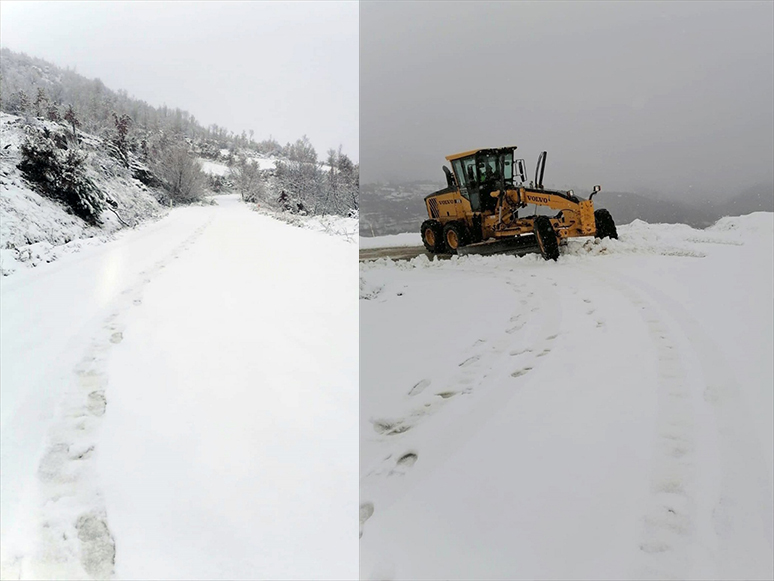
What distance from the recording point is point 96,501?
4.96ft

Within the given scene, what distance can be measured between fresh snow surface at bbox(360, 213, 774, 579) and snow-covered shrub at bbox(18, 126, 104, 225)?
8.84 metres

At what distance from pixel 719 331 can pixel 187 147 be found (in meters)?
28.0

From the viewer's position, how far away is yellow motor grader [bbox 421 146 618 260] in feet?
18.5

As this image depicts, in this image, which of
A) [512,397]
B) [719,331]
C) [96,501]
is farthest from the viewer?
[719,331]

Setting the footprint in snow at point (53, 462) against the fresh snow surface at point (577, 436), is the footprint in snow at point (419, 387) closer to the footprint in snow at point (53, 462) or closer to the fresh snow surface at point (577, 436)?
the fresh snow surface at point (577, 436)

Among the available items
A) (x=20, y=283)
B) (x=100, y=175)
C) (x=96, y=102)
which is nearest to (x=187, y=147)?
(x=96, y=102)

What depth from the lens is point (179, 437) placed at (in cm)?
187

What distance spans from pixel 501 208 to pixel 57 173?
880cm

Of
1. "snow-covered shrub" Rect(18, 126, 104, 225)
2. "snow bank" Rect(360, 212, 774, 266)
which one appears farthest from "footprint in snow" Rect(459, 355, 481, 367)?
"snow-covered shrub" Rect(18, 126, 104, 225)

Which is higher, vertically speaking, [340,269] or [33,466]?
[340,269]

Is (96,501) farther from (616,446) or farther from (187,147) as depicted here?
(187,147)

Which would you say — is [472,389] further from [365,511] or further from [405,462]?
[365,511]

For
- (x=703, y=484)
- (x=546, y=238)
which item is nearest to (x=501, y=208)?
(x=546, y=238)

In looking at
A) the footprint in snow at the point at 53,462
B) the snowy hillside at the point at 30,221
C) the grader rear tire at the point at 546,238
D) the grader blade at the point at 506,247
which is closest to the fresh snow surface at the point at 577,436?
the footprint in snow at the point at 53,462
